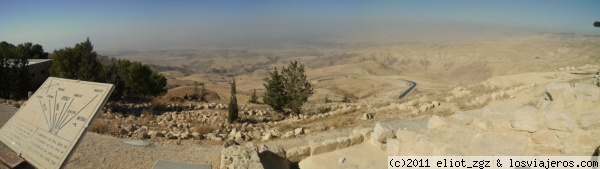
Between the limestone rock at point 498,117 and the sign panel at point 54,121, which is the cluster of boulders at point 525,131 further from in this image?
the sign panel at point 54,121

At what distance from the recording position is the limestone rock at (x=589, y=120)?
6.68 m

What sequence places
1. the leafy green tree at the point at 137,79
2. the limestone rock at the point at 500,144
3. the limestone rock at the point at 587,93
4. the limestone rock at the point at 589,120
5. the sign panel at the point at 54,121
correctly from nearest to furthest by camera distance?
the sign panel at the point at 54,121 < the limestone rock at the point at 589,120 < the limestone rock at the point at 587,93 < the limestone rock at the point at 500,144 < the leafy green tree at the point at 137,79

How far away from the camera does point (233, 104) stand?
19250 millimetres

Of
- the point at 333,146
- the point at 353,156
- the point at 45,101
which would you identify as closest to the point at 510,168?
the point at 353,156

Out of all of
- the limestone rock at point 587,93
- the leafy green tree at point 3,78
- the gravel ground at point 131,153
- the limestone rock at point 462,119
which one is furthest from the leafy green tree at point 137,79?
the limestone rock at point 587,93

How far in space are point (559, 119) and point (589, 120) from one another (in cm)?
50

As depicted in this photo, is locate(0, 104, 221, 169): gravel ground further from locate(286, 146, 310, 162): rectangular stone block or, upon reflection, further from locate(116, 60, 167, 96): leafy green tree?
locate(116, 60, 167, 96): leafy green tree

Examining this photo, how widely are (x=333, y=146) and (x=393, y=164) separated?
2.11m

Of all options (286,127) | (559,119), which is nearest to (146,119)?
(286,127)

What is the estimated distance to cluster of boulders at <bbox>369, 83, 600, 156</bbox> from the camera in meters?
6.88

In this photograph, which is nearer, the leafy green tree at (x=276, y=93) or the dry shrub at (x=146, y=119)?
the dry shrub at (x=146, y=119)

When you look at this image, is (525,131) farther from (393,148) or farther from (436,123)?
(393,148)

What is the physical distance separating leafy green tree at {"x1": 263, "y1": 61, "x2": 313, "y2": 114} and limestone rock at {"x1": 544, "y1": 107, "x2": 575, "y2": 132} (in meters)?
14.3

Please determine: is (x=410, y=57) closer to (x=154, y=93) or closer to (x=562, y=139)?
(x=154, y=93)
